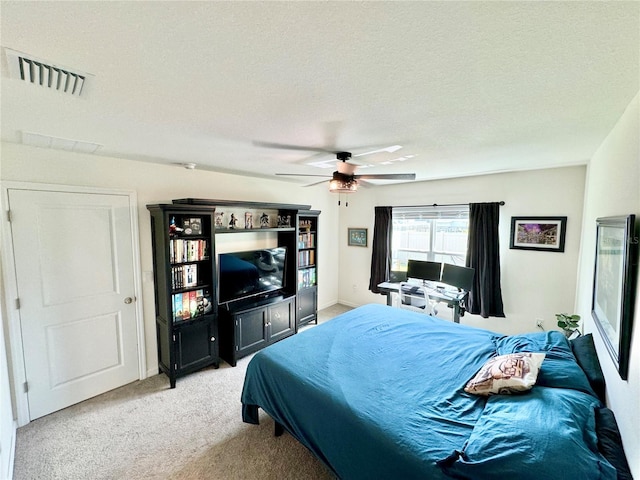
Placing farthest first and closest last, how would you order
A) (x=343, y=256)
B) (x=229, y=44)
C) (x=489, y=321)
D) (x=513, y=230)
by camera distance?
(x=343, y=256)
(x=489, y=321)
(x=513, y=230)
(x=229, y=44)

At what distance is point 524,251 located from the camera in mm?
3494

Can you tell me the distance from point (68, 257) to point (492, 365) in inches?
141

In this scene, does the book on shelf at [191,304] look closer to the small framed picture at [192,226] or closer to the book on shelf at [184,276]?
the book on shelf at [184,276]

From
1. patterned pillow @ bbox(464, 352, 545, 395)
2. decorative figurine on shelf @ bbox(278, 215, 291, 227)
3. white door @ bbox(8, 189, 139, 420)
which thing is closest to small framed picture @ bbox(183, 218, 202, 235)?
white door @ bbox(8, 189, 139, 420)

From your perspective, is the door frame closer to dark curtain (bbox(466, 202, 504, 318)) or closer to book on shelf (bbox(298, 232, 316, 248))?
book on shelf (bbox(298, 232, 316, 248))

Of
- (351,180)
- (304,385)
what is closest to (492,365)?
(304,385)

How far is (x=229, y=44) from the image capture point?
3.20 ft

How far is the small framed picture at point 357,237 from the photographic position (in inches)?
200

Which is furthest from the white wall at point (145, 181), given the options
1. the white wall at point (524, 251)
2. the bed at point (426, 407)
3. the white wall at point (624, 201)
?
the white wall at point (624, 201)

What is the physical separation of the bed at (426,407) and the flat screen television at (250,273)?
139cm

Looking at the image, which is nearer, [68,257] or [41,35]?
[41,35]

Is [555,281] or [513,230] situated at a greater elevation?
[513,230]

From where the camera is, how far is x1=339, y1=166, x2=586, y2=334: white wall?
3.18 metres

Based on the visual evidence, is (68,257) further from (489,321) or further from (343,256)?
(489,321)
